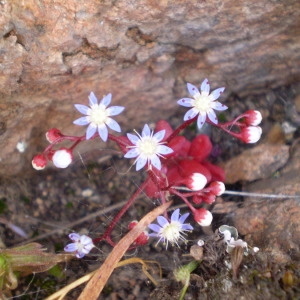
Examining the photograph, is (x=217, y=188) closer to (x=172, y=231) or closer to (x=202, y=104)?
(x=172, y=231)

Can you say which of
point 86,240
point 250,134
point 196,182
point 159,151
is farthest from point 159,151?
point 86,240

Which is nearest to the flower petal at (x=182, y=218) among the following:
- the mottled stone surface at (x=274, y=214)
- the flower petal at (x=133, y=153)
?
the mottled stone surface at (x=274, y=214)

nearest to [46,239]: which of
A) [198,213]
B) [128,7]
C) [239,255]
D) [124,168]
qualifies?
[124,168]

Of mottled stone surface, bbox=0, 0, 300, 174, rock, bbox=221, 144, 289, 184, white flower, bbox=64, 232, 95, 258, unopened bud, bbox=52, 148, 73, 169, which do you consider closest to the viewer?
mottled stone surface, bbox=0, 0, 300, 174

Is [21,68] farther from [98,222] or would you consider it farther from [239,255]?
[239,255]

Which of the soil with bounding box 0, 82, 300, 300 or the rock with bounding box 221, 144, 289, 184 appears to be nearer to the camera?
the soil with bounding box 0, 82, 300, 300

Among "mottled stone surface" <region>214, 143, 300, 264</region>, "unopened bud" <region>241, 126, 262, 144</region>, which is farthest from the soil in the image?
"unopened bud" <region>241, 126, 262, 144</region>

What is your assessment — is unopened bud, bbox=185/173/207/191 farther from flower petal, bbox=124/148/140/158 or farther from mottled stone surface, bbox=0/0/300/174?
mottled stone surface, bbox=0/0/300/174
